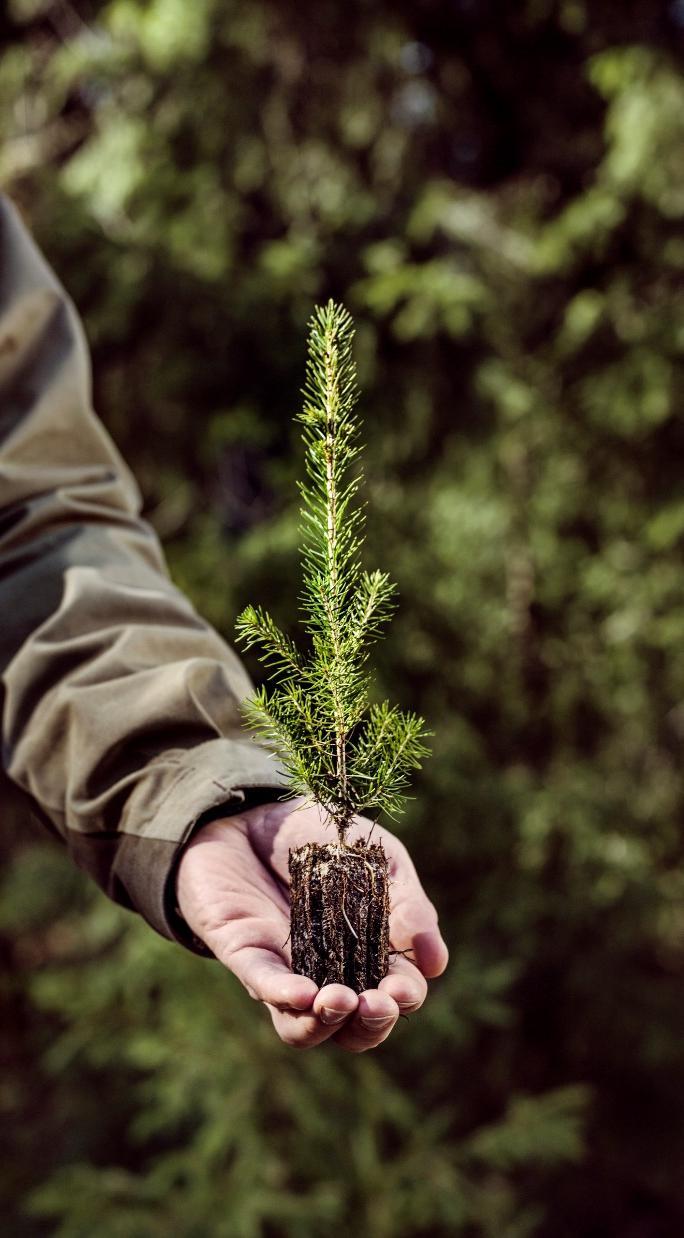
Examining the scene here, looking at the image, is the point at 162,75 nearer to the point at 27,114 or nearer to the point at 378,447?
the point at 27,114

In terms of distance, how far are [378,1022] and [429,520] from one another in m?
3.15

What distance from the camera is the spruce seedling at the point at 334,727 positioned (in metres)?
1.27

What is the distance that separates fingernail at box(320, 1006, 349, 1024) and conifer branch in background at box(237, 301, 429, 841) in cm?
29

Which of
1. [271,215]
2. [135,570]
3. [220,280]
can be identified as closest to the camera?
[135,570]

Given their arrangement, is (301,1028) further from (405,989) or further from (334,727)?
(334,727)

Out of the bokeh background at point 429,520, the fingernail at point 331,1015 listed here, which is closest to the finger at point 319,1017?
the fingernail at point 331,1015

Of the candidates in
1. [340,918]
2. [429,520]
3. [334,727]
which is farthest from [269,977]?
[429,520]

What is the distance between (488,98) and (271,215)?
137cm

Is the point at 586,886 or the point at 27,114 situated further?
the point at 27,114

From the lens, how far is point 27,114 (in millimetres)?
4816

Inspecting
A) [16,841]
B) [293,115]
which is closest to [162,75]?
[293,115]

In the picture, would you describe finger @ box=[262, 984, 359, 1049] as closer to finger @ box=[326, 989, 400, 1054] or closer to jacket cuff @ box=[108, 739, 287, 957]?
finger @ box=[326, 989, 400, 1054]

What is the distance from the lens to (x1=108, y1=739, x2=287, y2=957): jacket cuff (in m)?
1.38

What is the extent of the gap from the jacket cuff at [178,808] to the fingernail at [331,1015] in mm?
299
